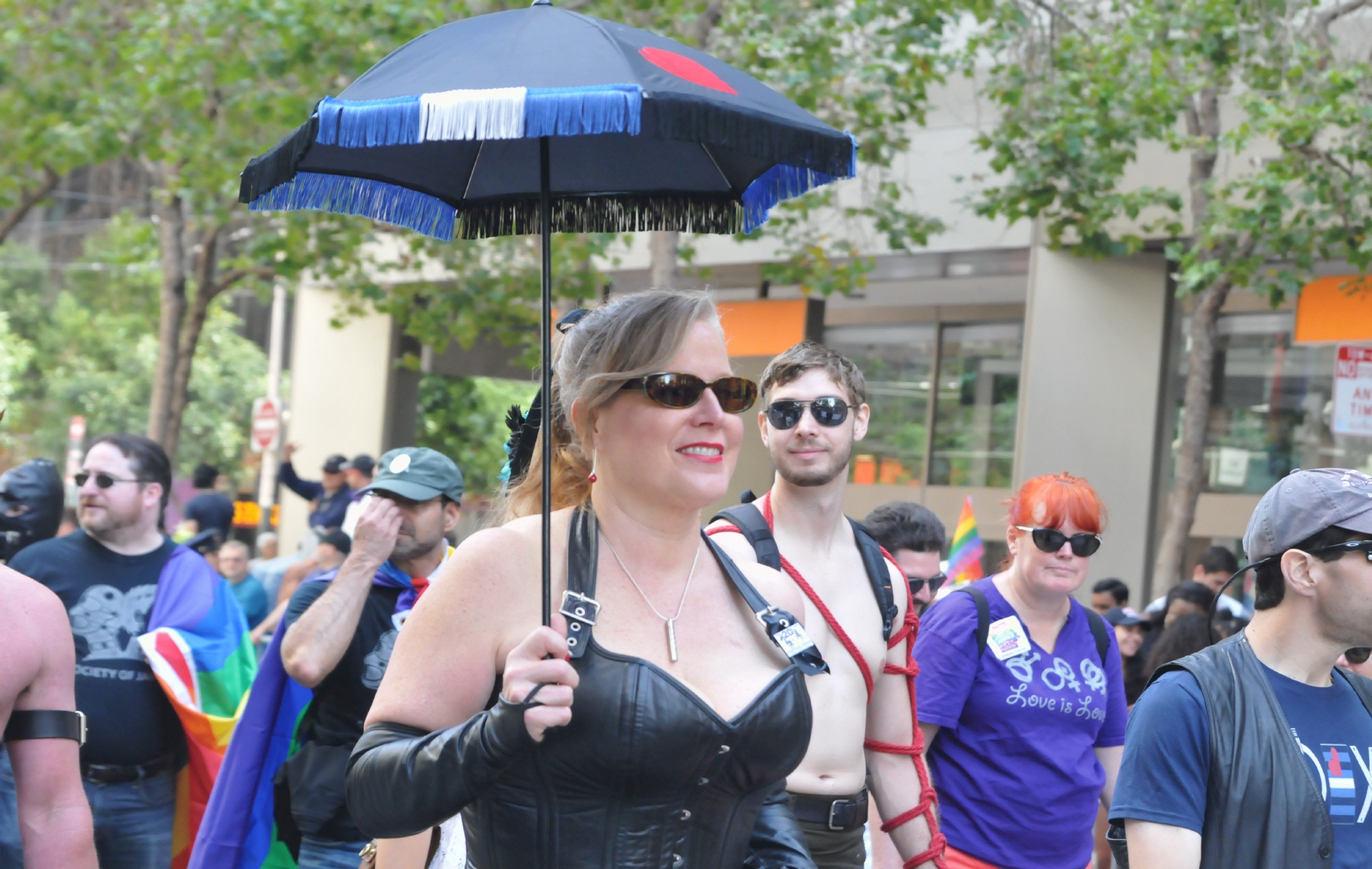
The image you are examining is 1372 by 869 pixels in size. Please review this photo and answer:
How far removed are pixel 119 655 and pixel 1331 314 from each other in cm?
1046

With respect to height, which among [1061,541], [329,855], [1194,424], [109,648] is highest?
[1194,424]

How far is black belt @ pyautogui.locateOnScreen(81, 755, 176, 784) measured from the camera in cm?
538

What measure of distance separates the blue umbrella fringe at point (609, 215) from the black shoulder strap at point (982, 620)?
2123 mm

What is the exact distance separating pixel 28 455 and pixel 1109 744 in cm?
3563

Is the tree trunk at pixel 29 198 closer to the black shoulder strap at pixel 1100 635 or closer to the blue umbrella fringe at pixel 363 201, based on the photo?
the black shoulder strap at pixel 1100 635

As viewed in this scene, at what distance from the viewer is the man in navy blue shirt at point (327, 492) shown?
11.6 metres

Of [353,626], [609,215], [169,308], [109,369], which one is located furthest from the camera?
[109,369]

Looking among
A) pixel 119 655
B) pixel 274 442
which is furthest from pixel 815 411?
pixel 274 442

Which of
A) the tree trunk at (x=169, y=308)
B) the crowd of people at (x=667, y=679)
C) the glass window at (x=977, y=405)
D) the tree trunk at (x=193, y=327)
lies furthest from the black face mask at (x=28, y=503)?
the glass window at (x=977, y=405)

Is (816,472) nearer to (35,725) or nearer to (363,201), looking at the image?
(363,201)

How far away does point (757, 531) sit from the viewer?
4.38 metres

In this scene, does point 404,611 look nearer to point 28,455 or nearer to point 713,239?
point 713,239

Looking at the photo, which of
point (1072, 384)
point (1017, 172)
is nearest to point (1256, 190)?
point (1017, 172)

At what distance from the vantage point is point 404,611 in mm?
5152
